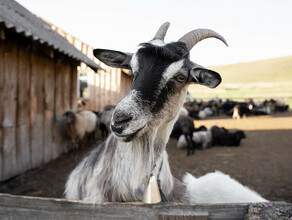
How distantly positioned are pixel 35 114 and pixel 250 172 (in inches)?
240

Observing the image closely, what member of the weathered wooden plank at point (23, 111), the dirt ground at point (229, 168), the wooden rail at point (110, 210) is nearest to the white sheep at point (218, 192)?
the wooden rail at point (110, 210)

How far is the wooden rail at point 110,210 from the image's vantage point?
1.22 m

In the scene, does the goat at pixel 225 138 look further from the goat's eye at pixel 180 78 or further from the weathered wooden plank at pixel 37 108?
the goat's eye at pixel 180 78

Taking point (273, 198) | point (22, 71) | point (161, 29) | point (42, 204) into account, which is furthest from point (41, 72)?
point (273, 198)

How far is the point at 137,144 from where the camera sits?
77.8 inches

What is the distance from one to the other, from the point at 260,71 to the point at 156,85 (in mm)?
76406

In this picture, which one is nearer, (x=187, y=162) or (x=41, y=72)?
(x=41, y=72)

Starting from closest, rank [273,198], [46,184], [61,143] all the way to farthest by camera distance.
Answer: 1. [273,198]
2. [46,184]
3. [61,143]

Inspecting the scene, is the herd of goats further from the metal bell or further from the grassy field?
the grassy field

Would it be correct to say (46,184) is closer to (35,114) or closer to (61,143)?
(35,114)

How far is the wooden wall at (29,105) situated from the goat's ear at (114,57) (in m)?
2.89

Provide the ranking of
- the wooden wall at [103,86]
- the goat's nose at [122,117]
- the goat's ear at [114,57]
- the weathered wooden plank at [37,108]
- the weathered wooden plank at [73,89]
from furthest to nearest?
the wooden wall at [103,86]
the weathered wooden plank at [73,89]
the weathered wooden plank at [37,108]
the goat's ear at [114,57]
the goat's nose at [122,117]

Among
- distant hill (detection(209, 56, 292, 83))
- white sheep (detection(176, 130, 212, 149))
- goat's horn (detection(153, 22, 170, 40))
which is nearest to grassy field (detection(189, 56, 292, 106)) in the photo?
distant hill (detection(209, 56, 292, 83))

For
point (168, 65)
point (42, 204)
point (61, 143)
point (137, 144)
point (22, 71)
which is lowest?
point (61, 143)
